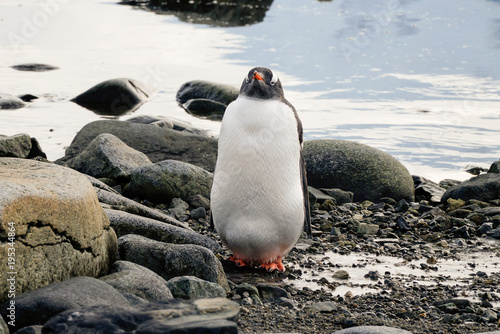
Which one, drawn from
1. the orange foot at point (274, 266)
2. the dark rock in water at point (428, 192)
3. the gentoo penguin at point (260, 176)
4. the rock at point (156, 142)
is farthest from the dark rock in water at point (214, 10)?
the orange foot at point (274, 266)

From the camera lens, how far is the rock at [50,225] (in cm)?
450

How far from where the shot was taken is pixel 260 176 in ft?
21.5

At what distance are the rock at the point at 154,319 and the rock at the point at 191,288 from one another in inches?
58.7

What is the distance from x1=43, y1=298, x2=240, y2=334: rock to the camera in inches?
136

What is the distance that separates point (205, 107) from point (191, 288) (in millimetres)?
11805

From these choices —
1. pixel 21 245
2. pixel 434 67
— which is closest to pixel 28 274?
pixel 21 245

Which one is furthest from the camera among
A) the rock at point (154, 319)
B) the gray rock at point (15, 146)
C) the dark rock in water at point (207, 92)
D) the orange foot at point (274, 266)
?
the dark rock in water at point (207, 92)

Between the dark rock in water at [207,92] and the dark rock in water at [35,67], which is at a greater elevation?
the dark rock in water at [35,67]

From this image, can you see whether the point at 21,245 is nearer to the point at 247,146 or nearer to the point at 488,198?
the point at 247,146

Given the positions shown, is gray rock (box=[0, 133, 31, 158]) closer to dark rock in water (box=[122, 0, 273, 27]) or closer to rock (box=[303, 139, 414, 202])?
rock (box=[303, 139, 414, 202])

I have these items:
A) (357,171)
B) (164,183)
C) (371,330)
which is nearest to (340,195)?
(357,171)

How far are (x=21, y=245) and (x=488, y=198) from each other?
22.4 feet

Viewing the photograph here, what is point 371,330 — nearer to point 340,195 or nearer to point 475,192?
point 340,195

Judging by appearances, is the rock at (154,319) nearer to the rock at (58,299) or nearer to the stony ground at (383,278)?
the rock at (58,299)
